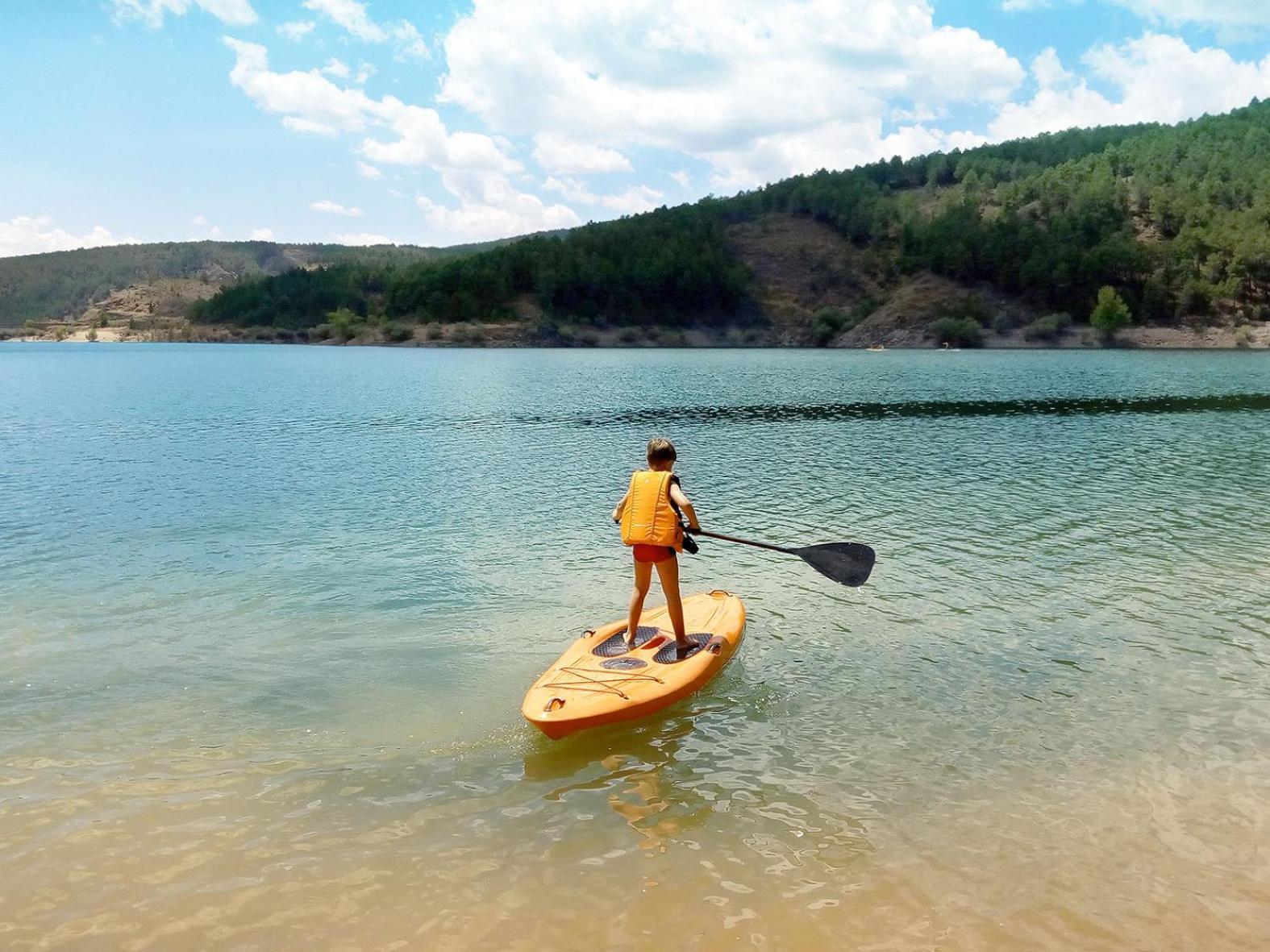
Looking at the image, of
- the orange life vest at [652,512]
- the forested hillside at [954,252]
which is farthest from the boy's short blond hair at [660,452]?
the forested hillside at [954,252]

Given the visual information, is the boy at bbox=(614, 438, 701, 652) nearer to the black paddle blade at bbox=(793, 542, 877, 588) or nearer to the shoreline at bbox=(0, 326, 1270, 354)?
the black paddle blade at bbox=(793, 542, 877, 588)

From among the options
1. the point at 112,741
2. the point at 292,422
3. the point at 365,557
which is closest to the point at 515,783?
the point at 112,741

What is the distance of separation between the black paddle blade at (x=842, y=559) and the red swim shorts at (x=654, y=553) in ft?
8.58

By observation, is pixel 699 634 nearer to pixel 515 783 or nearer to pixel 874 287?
pixel 515 783

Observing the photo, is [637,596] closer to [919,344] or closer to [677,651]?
[677,651]

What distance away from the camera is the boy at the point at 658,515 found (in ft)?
31.9

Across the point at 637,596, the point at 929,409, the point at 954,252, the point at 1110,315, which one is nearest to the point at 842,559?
the point at 637,596

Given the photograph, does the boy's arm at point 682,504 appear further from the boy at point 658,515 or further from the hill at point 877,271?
the hill at point 877,271

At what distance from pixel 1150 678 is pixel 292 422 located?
38.2 metres

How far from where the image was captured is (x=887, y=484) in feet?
79.7

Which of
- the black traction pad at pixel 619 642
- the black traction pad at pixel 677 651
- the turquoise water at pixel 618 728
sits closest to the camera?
the turquoise water at pixel 618 728

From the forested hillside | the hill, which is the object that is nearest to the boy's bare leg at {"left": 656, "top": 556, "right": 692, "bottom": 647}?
the hill

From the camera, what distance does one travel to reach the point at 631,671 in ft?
31.9

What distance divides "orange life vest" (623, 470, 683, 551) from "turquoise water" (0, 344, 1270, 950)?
72.4 inches
